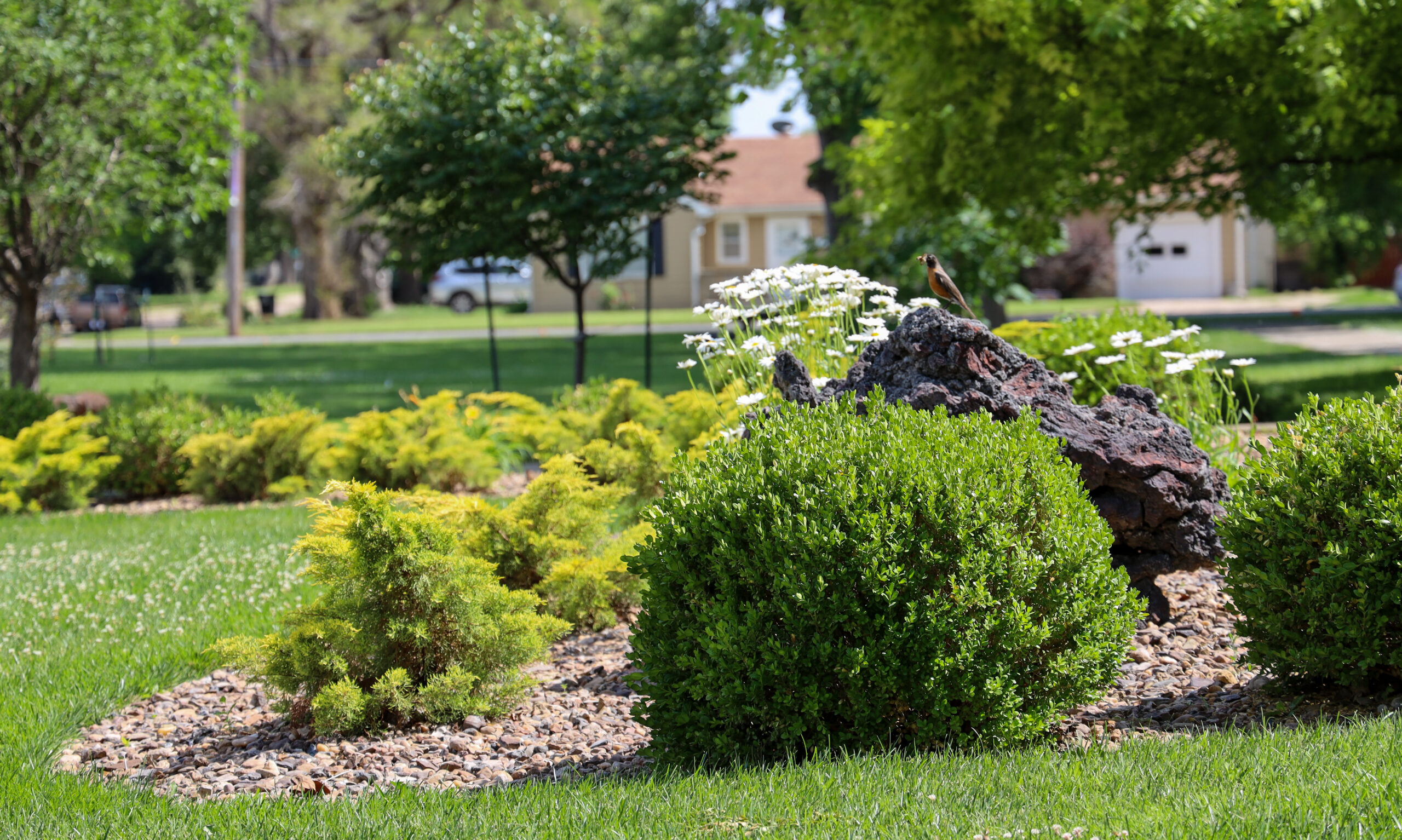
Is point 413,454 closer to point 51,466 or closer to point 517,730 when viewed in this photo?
point 51,466

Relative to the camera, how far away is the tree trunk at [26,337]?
11.0 metres

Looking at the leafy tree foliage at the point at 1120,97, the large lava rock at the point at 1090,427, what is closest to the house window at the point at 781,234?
the leafy tree foliage at the point at 1120,97

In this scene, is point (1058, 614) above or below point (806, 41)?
below

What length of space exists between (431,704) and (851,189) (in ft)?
40.5

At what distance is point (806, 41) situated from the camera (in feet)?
39.6

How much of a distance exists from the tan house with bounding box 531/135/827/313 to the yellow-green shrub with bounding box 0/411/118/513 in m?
27.1

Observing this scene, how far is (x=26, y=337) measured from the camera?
11406 millimetres

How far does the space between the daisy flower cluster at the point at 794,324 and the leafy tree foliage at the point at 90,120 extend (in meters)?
7.19

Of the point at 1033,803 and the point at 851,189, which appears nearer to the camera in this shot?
the point at 1033,803

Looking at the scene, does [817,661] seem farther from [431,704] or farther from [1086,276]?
[1086,276]

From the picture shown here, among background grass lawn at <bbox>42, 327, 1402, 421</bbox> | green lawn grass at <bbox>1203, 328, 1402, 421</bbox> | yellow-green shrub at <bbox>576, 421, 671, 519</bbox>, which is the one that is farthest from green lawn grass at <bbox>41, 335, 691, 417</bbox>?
yellow-green shrub at <bbox>576, 421, 671, 519</bbox>

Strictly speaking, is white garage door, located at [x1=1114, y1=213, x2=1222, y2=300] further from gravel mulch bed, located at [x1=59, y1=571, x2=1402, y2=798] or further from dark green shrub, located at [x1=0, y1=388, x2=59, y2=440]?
gravel mulch bed, located at [x1=59, y1=571, x2=1402, y2=798]

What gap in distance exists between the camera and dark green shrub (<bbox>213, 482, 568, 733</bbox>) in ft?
13.5

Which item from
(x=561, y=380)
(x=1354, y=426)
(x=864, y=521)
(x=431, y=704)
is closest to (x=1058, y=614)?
(x=864, y=521)
